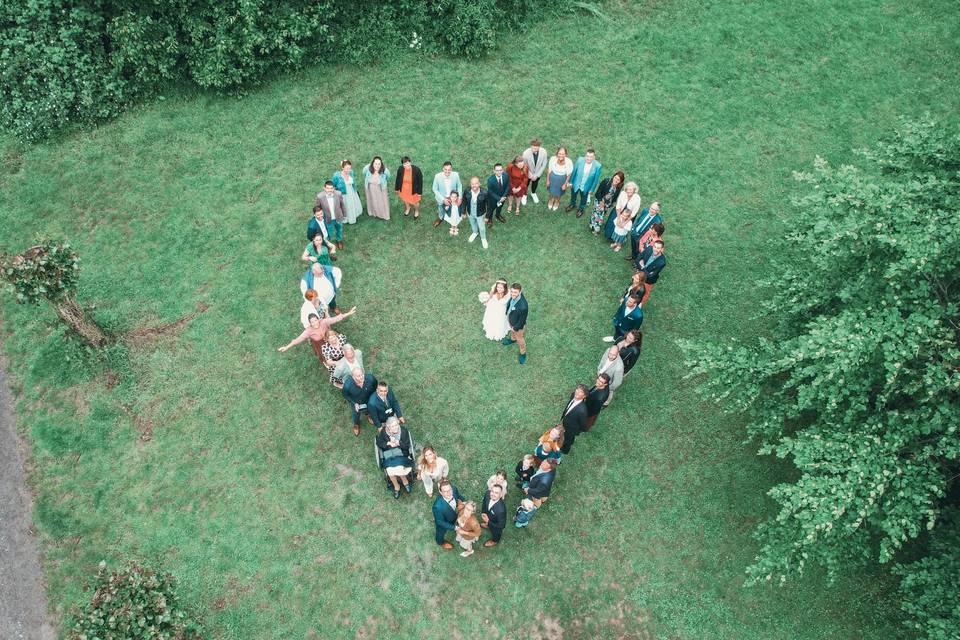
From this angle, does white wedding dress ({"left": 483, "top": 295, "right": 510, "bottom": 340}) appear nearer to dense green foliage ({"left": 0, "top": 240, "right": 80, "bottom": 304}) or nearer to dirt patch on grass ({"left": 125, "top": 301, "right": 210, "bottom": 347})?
dirt patch on grass ({"left": 125, "top": 301, "right": 210, "bottom": 347})

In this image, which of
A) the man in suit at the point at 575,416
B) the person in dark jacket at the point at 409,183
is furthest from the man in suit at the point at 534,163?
the man in suit at the point at 575,416

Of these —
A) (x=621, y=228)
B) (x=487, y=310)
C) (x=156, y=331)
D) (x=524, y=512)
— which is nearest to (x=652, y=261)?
(x=621, y=228)

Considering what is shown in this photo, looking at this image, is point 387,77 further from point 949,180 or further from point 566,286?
point 949,180

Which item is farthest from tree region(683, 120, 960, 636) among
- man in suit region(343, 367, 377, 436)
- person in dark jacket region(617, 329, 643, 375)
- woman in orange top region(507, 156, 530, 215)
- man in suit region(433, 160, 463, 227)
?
man in suit region(433, 160, 463, 227)

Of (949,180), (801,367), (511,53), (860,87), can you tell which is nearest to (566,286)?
(801,367)

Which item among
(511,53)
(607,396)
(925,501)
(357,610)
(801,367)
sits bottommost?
(357,610)

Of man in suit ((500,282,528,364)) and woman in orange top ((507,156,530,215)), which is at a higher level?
woman in orange top ((507,156,530,215))

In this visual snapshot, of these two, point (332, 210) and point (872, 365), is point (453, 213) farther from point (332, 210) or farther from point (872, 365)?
point (872, 365)
